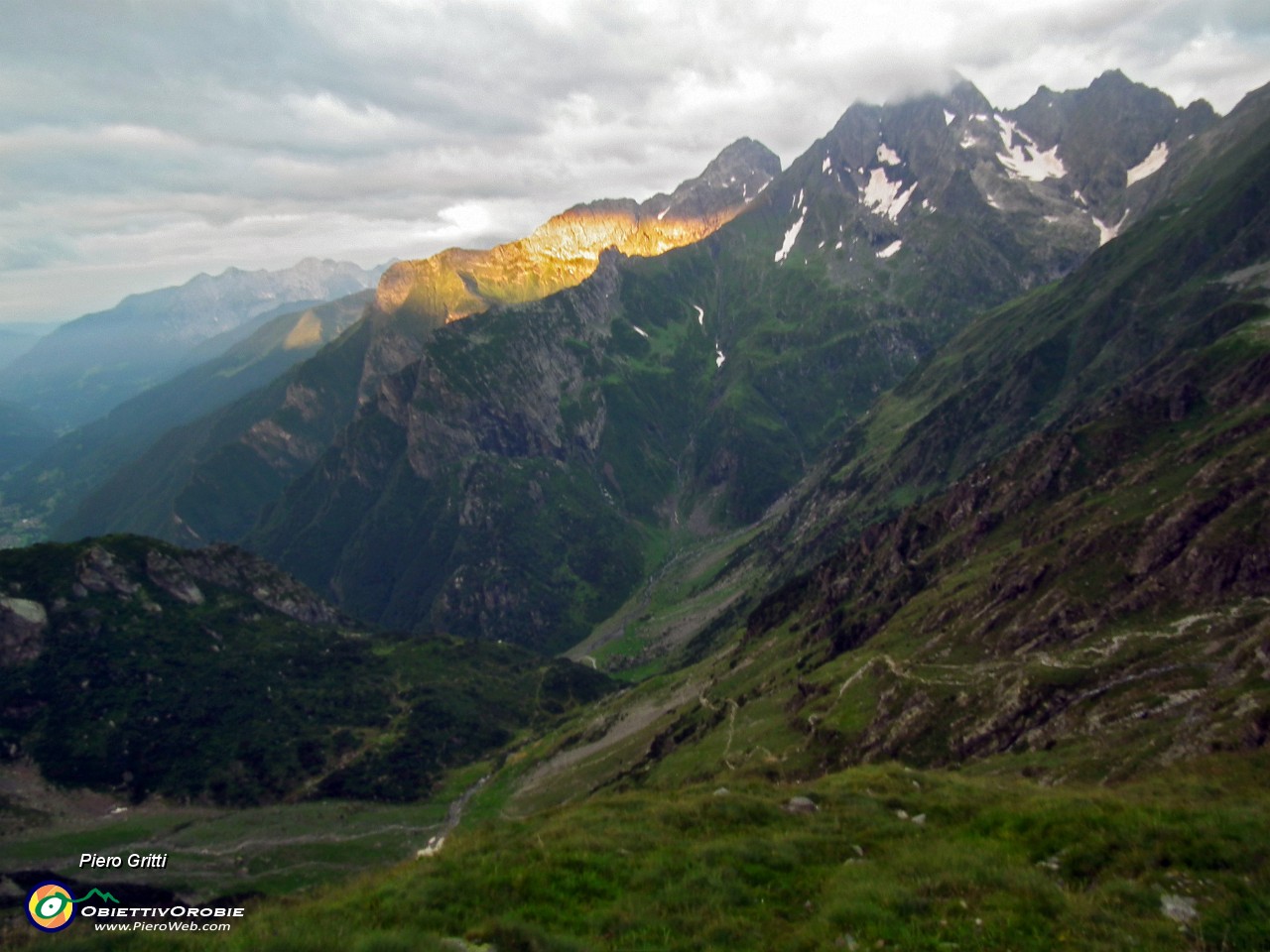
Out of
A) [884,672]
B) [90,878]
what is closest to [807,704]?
[884,672]

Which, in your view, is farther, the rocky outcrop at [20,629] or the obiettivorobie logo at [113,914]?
the rocky outcrop at [20,629]

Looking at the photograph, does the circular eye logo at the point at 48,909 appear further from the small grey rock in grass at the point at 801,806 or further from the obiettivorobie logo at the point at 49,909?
the small grey rock in grass at the point at 801,806

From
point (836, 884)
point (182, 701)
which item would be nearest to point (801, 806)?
point (836, 884)

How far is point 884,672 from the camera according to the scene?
312ft

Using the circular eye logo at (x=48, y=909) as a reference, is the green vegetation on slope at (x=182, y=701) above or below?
below

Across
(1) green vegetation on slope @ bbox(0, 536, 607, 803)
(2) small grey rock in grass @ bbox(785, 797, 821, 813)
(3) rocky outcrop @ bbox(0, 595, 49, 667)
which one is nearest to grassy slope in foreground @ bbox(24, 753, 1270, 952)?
(2) small grey rock in grass @ bbox(785, 797, 821, 813)

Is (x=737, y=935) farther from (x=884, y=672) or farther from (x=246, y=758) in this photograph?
(x=246, y=758)

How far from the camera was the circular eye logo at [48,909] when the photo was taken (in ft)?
67.9

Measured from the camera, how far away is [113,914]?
25188mm

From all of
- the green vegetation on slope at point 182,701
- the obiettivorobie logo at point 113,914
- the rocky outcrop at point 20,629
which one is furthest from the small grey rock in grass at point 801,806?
the rocky outcrop at point 20,629

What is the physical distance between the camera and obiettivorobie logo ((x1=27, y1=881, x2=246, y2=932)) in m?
20.7

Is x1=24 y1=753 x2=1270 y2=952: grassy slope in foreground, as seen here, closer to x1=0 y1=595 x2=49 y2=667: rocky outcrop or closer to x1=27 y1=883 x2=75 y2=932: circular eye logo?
x1=27 y1=883 x2=75 y2=932: circular eye logo

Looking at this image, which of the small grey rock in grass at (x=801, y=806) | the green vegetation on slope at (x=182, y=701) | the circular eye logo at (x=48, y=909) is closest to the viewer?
the circular eye logo at (x=48, y=909)

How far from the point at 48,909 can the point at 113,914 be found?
543 cm
